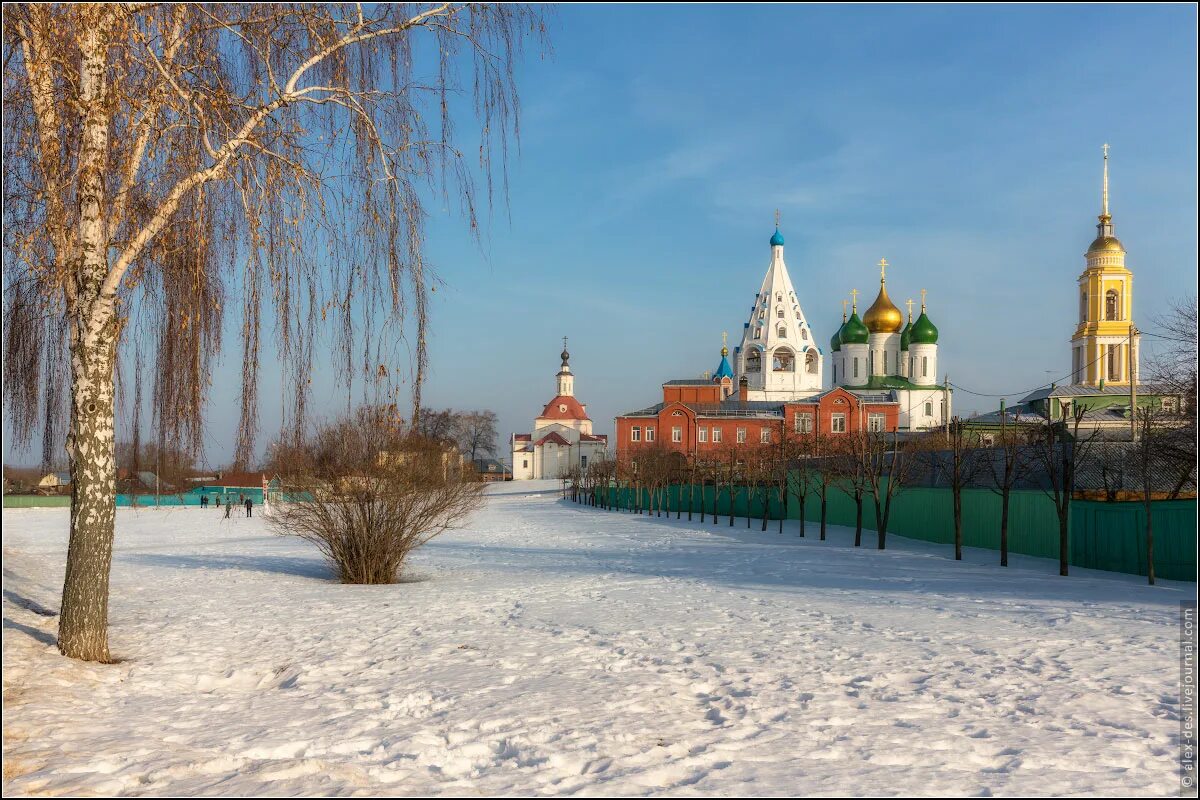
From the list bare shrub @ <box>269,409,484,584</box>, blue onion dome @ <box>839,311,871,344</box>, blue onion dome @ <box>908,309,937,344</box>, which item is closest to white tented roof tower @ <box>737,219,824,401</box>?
blue onion dome @ <box>839,311,871,344</box>

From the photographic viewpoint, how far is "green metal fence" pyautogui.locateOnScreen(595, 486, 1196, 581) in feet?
54.9

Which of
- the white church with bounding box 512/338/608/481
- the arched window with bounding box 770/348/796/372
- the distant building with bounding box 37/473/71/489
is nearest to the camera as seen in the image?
the distant building with bounding box 37/473/71/489

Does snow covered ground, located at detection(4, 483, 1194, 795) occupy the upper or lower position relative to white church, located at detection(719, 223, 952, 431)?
lower

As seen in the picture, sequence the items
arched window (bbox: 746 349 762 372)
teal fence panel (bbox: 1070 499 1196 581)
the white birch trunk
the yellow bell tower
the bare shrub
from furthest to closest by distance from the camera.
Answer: arched window (bbox: 746 349 762 372)
the yellow bell tower
teal fence panel (bbox: 1070 499 1196 581)
the bare shrub
the white birch trunk

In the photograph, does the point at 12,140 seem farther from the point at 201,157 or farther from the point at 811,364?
the point at 811,364

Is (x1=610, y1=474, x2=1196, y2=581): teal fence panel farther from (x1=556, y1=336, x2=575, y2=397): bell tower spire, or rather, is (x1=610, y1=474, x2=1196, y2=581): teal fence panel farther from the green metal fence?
(x1=556, y1=336, x2=575, y2=397): bell tower spire

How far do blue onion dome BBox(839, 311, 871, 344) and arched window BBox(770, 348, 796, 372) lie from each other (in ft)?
19.6

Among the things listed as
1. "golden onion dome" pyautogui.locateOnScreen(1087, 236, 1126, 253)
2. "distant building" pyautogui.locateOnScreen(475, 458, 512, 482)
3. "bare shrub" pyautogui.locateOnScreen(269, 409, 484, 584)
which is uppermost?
"golden onion dome" pyautogui.locateOnScreen(1087, 236, 1126, 253)

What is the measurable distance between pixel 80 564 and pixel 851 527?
30.0 metres

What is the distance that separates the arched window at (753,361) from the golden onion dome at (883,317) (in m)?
11.0

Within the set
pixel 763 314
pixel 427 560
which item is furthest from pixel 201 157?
pixel 763 314

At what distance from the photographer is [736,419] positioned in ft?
270

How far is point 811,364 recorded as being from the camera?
99.8 m

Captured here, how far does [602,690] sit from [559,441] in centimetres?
10012
